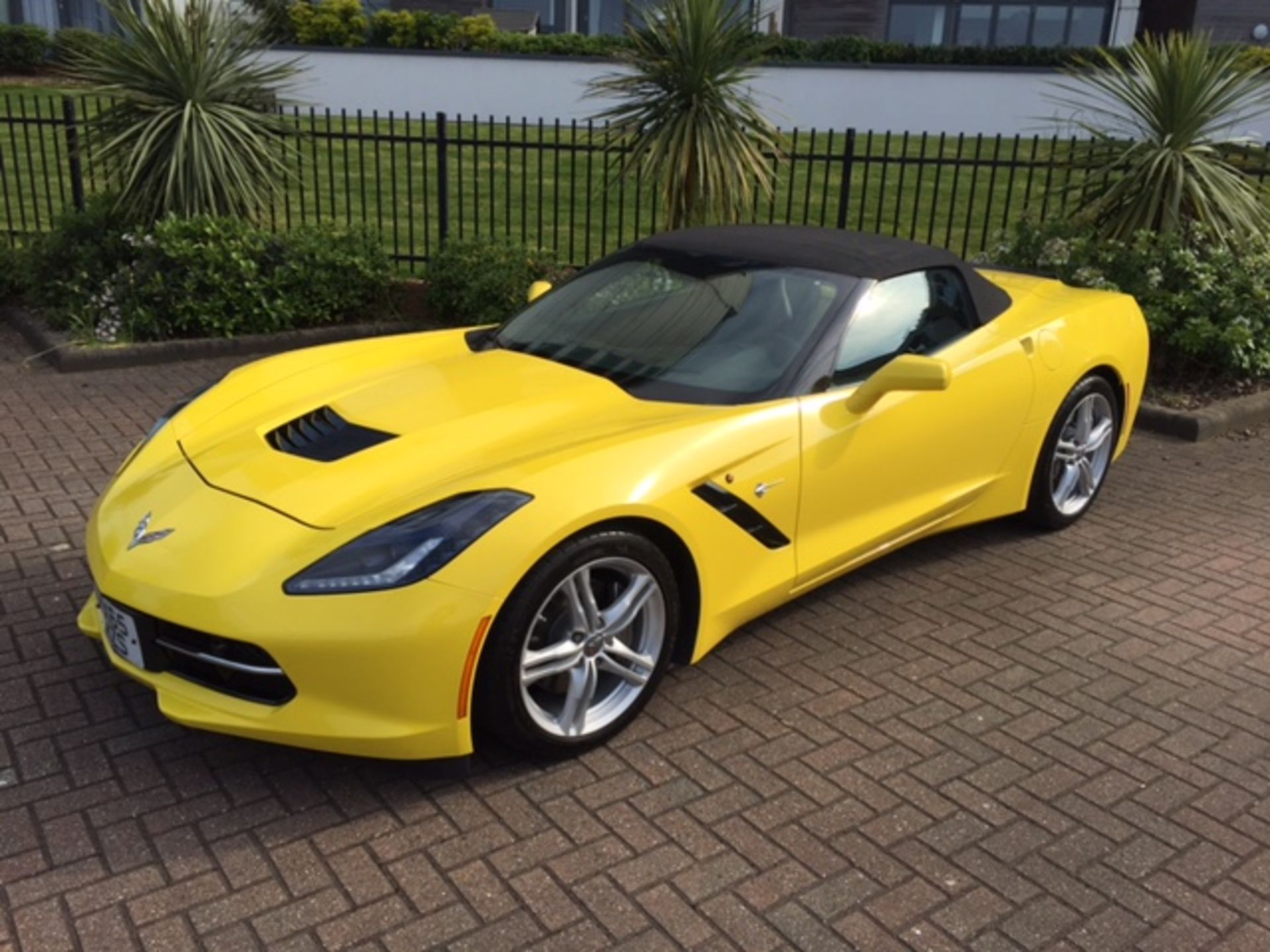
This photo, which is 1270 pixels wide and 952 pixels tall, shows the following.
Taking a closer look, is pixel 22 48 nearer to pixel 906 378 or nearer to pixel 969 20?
pixel 969 20

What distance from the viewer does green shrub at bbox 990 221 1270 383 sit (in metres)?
7.30

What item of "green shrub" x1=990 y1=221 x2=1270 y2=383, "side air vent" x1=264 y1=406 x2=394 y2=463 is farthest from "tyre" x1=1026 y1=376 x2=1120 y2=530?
"side air vent" x1=264 y1=406 x2=394 y2=463

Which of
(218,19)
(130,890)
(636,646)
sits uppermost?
(218,19)

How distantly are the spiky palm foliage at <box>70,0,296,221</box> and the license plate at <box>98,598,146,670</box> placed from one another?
560cm

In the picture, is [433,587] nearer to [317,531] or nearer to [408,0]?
[317,531]

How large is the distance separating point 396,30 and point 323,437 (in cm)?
1892

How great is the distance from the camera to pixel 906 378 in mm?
3758

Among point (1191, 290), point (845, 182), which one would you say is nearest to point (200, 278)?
point (845, 182)

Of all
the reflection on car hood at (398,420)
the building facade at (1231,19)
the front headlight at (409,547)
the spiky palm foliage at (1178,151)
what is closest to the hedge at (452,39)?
the building facade at (1231,19)

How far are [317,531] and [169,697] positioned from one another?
59 centimetres

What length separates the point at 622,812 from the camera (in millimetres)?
3141

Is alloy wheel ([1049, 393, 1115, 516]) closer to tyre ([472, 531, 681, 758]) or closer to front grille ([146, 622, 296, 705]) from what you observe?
tyre ([472, 531, 681, 758])

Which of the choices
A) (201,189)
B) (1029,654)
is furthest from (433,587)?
(201,189)

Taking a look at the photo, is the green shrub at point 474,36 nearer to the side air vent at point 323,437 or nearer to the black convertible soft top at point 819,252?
the black convertible soft top at point 819,252
